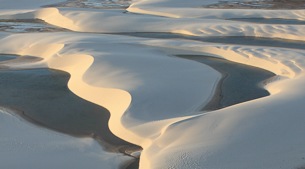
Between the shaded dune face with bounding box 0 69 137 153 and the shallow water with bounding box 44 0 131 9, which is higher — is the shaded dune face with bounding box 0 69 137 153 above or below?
above

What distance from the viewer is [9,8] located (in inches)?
444

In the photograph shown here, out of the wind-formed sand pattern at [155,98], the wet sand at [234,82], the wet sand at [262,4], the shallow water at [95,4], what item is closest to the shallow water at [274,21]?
the wind-formed sand pattern at [155,98]

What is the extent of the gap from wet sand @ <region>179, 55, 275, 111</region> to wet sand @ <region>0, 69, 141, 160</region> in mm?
885

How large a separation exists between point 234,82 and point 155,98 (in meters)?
1.12

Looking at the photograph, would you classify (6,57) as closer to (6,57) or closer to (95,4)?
(6,57)

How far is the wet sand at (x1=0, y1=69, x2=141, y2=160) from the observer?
11.6 feet

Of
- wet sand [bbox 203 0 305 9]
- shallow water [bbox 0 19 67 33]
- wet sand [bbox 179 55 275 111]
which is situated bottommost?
wet sand [bbox 203 0 305 9]

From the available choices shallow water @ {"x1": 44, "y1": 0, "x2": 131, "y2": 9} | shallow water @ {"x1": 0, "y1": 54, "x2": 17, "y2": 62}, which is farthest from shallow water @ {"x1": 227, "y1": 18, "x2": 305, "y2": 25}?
shallow water @ {"x1": 0, "y1": 54, "x2": 17, "y2": 62}

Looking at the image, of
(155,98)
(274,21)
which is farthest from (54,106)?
(274,21)

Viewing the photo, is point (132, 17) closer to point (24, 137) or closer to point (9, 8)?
point (9, 8)

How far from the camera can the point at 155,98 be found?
4.02 m

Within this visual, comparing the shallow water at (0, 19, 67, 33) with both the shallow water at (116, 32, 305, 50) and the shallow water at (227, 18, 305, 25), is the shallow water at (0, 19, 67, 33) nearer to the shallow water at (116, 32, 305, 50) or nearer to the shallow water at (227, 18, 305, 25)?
the shallow water at (116, 32, 305, 50)

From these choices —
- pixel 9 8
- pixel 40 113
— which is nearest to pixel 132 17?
pixel 9 8

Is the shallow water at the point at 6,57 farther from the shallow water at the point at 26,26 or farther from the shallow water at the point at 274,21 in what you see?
the shallow water at the point at 274,21
